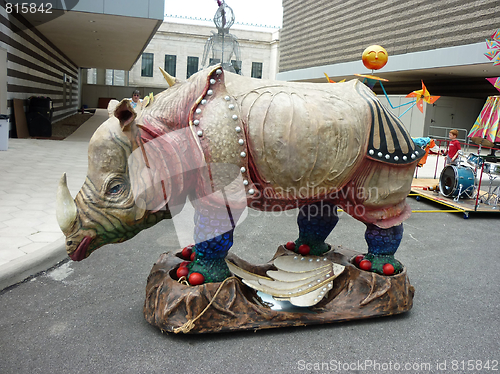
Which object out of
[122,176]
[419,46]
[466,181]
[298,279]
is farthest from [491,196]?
[419,46]

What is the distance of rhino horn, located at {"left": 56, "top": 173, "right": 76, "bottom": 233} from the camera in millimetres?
1854

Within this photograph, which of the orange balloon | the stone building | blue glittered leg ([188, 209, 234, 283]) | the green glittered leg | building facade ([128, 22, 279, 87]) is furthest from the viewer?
building facade ([128, 22, 279, 87])

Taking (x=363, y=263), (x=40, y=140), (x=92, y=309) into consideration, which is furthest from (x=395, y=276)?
(x=40, y=140)

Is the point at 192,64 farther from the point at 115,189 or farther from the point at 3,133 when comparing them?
the point at 115,189

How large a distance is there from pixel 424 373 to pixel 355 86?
155 centimetres

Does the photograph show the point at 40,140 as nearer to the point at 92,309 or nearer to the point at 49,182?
the point at 49,182

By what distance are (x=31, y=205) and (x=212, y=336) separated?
3.28 meters

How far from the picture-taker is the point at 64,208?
6.10 feet

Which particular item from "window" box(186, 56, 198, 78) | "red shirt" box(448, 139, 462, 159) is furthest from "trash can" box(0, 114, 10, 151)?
"window" box(186, 56, 198, 78)

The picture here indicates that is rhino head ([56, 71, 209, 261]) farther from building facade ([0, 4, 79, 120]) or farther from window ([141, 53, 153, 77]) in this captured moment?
window ([141, 53, 153, 77])

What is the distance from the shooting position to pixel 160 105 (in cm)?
198

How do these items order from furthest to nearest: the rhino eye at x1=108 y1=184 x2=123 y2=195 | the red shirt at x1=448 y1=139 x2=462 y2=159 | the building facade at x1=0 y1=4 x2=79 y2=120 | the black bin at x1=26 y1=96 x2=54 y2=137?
A: the black bin at x1=26 y1=96 x2=54 y2=137 < the building facade at x1=0 y1=4 x2=79 y2=120 < the red shirt at x1=448 y1=139 x2=462 y2=159 < the rhino eye at x1=108 y1=184 x2=123 y2=195

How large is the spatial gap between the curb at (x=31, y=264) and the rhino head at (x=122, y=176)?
114cm

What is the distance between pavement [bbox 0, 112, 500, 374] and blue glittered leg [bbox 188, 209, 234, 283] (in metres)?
0.34
